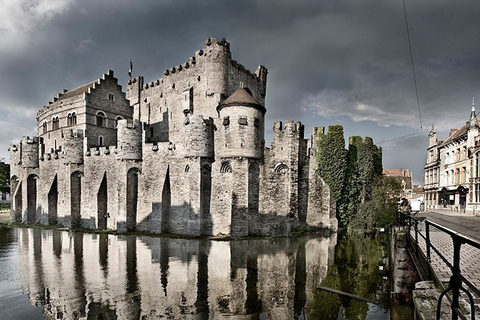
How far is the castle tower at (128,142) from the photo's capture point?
2742 cm

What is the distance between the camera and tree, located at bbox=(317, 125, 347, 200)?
25750 mm

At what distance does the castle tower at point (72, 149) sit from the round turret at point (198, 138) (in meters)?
14.9

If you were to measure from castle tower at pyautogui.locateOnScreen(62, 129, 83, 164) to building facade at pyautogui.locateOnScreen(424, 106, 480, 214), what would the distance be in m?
45.2

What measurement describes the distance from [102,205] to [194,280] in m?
21.4

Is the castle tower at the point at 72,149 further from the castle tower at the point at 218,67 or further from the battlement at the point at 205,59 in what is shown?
the castle tower at the point at 218,67

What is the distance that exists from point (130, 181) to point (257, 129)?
1376cm

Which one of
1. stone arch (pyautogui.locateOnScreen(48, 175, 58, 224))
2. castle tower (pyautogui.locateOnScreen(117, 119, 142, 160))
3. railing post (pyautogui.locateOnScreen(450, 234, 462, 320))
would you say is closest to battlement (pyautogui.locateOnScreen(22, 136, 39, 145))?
stone arch (pyautogui.locateOnScreen(48, 175, 58, 224))

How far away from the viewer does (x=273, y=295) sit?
1052 centimetres

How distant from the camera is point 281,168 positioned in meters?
24.9

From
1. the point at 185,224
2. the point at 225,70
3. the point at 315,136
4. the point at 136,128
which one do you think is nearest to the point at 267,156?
the point at 315,136

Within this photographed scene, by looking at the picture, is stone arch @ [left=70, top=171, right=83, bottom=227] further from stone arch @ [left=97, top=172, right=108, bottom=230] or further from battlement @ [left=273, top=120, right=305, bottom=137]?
battlement @ [left=273, top=120, right=305, bottom=137]

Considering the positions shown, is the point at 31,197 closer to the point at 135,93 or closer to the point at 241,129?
the point at 135,93

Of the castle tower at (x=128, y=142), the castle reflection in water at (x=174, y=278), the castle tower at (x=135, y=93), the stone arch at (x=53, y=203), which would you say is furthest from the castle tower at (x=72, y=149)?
the castle reflection in water at (x=174, y=278)

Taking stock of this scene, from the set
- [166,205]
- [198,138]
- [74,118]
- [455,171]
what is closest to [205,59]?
[198,138]
